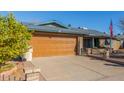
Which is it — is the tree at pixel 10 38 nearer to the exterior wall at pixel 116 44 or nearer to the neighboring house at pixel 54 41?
the neighboring house at pixel 54 41

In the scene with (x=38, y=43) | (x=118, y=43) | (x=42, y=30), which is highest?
(x=42, y=30)

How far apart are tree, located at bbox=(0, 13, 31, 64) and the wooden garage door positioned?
230 inches

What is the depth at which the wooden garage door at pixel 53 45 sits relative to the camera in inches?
584

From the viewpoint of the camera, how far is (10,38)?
792 cm

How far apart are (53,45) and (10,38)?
26.8 feet

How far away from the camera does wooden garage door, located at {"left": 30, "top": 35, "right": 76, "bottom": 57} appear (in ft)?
48.7

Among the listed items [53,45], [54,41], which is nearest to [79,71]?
[53,45]

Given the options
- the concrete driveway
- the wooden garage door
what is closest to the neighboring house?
the wooden garage door

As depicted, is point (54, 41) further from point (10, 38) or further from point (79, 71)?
point (10, 38)
